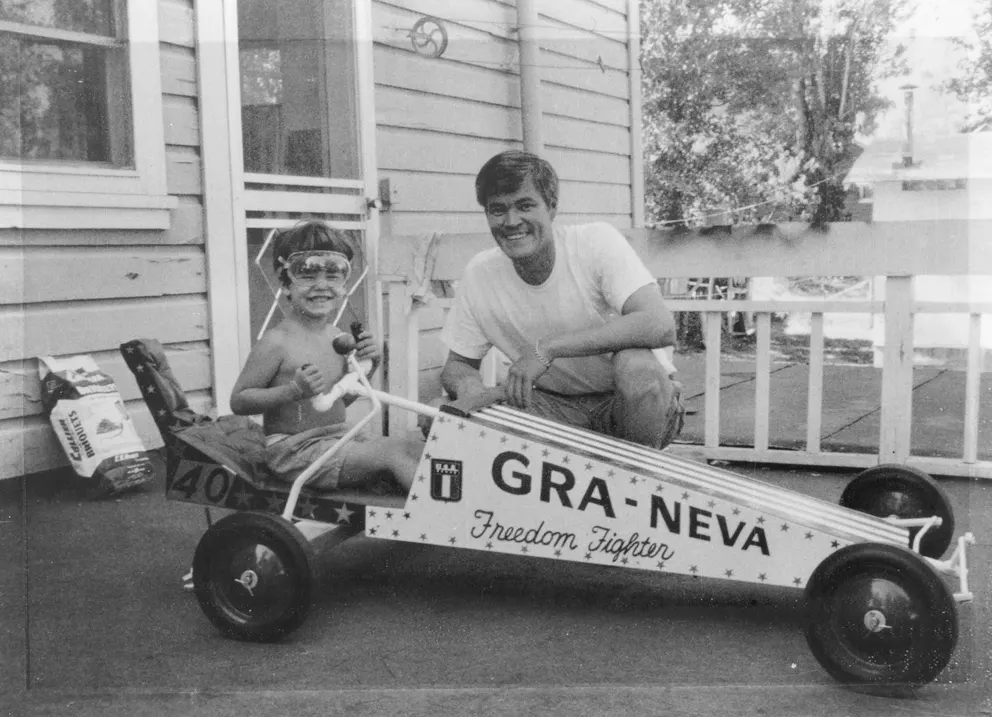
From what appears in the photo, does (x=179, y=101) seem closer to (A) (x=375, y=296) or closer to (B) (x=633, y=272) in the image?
(A) (x=375, y=296)

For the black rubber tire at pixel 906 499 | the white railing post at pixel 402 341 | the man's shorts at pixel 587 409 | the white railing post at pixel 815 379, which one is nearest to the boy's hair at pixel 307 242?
the man's shorts at pixel 587 409

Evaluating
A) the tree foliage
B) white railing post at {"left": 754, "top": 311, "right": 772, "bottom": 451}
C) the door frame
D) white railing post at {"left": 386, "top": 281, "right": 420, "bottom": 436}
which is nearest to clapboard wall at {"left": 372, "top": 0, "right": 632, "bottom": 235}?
the door frame

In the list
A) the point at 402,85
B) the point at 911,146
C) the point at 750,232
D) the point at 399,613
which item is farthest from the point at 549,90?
the point at 399,613

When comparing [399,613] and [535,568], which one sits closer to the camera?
[399,613]

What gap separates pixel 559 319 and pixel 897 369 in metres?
1.91

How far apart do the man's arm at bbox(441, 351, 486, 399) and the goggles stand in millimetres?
461

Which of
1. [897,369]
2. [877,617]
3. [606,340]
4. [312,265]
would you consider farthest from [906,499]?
[312,265]

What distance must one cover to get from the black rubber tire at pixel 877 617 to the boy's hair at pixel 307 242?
162 centimetres

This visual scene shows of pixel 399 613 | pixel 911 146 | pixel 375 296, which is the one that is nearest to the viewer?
pixel 399 613

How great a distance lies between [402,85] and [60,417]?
2.15m

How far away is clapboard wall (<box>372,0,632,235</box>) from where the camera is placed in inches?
179

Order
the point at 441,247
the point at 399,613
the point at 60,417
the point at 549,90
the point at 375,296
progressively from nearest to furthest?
the point at 399,613 < the point at 60,417 < the point at 441,247 < the point at 375,296 < the point at 549,90

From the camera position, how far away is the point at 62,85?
363 centimetres

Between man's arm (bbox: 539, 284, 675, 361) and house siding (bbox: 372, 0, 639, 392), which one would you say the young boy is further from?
house siding (bbox: 372, 0, 639, 392)
